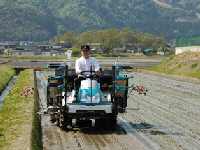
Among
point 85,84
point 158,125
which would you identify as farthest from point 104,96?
point 158,125

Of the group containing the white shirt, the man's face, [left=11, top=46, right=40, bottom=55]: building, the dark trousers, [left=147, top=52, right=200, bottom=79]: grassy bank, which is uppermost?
the man's face

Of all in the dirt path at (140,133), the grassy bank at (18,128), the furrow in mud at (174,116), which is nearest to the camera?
the grassy bank at (18,128)

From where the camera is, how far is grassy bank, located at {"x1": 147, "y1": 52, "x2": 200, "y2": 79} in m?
44.7

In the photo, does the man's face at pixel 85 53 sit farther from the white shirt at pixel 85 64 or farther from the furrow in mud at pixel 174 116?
the furrow in mud at pixel 174 116

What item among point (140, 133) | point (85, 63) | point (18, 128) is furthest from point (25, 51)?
point (18, 128)

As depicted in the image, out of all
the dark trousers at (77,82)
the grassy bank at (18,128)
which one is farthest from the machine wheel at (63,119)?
the dark trousers at (77,82)

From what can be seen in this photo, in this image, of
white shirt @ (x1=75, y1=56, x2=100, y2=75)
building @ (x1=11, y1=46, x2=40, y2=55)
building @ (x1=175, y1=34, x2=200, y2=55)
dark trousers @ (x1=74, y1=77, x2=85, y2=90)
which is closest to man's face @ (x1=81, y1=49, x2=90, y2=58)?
white shirt @ (x1=75, y1=56, x2=100, y2=75)

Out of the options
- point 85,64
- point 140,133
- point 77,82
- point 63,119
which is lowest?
point 140,133

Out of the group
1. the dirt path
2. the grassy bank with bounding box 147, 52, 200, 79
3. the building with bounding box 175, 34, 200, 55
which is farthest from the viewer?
the building with bounding box 175, 34, 200, 55

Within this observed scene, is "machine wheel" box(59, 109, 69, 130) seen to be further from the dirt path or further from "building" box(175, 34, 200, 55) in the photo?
"building" box(175, 34, 200, 55)

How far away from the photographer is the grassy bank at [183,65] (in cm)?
4474

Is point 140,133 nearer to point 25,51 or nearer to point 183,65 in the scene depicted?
point 183,65

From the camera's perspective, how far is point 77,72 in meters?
13.0

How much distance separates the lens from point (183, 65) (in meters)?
49.3
